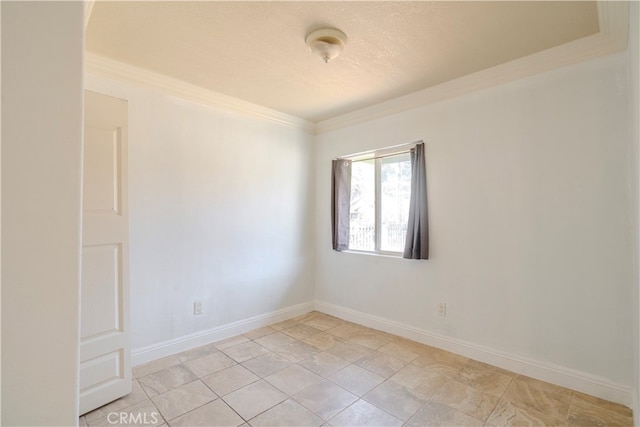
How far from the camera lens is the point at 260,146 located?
11.5 ft

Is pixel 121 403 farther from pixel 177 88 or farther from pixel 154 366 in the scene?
pixel 177 88

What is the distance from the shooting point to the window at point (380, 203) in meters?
3.34

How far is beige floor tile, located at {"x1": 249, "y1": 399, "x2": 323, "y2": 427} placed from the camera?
185 cm

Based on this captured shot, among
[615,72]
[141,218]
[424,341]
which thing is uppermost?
[615,72]

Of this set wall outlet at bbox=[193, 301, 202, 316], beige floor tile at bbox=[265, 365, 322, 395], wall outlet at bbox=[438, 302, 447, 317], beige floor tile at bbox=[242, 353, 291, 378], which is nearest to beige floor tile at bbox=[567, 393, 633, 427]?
wall outlet at bbox=[438, 302, 447, 317]

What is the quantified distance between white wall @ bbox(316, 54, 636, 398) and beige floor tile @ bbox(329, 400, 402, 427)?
1224mm

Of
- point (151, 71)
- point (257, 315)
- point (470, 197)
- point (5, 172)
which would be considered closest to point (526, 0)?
point (470, 197)

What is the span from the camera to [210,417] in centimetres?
191

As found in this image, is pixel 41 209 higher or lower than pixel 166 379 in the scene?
higher

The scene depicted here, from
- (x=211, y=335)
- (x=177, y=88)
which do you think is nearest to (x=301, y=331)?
(x=211, y=335)

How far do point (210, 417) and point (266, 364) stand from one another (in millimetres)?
728

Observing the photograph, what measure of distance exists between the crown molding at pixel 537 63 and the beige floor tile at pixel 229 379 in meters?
2.89

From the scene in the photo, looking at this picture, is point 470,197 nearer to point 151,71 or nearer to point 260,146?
point 260,146

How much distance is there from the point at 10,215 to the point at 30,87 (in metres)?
0.31
